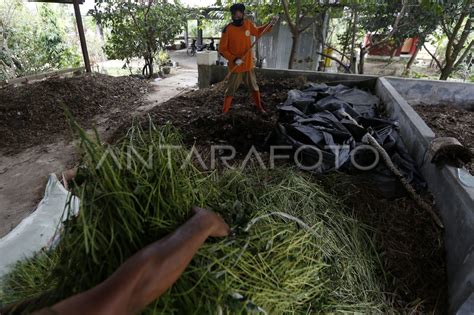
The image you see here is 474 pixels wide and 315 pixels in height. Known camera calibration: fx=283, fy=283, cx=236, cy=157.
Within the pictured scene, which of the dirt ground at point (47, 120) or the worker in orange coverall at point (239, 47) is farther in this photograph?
the worker in orange coverall at point (239, 47)

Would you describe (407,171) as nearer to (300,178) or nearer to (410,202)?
(410,202)

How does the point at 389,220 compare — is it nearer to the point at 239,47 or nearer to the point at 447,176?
the point at 447,176

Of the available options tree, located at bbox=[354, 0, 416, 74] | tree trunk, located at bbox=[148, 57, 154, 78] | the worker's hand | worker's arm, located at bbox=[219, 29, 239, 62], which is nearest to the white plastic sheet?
the worker's hand

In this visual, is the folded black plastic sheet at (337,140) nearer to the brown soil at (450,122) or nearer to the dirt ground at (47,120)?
the brown soil at (450,122)

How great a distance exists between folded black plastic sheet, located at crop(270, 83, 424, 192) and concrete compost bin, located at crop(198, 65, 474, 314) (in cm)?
15

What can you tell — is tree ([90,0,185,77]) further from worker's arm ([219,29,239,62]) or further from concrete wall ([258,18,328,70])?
worker's arm ([219,29,239,62])

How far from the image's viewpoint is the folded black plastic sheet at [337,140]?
9.00 ft

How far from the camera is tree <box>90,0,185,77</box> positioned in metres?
7.44

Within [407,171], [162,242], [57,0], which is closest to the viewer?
[162,242]

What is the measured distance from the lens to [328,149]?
9.35 ft

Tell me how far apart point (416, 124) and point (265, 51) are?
6632 mm

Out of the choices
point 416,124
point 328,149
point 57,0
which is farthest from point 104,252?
point 57,0

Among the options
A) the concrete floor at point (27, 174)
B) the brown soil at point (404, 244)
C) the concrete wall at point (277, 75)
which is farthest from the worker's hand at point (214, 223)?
the concrete wall at point (277, 75)

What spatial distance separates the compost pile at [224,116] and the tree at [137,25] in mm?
3625
